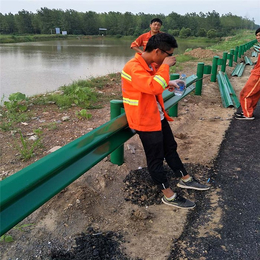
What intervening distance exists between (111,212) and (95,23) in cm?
9602

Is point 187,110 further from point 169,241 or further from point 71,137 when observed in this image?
point 169,241

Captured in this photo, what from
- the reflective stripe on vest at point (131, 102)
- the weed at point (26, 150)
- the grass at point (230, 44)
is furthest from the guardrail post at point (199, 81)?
the grass at point (230, 44)

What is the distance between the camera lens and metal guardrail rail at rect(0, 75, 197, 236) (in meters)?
1.60

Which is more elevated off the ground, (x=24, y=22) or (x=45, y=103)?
(x=24, y=22)

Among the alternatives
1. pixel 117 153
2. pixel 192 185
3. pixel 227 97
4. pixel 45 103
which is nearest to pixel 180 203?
pixel 192 185

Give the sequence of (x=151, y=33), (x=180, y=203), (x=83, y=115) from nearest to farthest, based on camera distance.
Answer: (x=180, y=203) → (x=83, y=115) → (x=151, y=33)

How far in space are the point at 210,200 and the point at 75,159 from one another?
57.1 inches

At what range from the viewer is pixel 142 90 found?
2.33 meters

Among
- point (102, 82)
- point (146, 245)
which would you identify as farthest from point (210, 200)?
point (102, 82)

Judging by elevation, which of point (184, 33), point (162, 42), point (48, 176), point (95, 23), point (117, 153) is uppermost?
point (95, 23)

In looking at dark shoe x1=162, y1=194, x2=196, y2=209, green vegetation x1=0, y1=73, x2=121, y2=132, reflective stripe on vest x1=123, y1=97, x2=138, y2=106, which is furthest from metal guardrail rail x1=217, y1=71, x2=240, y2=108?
reflective stripe on vest x1=123, y1=97, x2=138, y2=106

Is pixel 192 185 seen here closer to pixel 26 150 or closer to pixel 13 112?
pixel 26 150

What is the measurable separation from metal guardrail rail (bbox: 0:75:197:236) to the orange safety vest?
0.86 ft

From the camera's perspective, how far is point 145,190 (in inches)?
114
